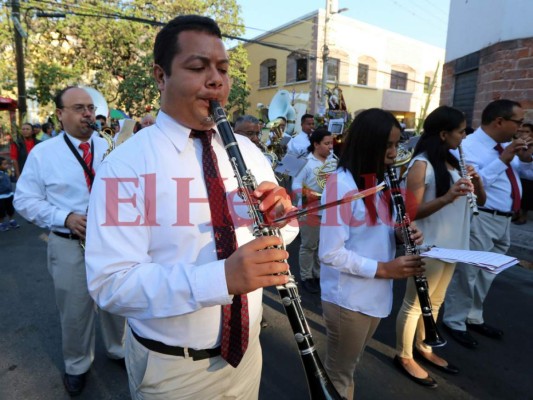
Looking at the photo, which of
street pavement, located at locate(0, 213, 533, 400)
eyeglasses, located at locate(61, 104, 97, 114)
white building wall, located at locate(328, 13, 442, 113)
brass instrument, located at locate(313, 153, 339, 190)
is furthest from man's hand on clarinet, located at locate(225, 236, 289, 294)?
white building wall, located at locate(328, 13, 442, 113)

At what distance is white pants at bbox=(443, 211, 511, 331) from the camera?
343 cm

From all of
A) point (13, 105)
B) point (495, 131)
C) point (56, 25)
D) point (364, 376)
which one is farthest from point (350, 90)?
point (364, 376)

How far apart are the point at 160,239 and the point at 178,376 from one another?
54cm

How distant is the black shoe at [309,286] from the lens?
438cm

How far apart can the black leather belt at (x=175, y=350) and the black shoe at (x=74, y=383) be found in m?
1.75

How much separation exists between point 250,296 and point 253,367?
14.6 inches

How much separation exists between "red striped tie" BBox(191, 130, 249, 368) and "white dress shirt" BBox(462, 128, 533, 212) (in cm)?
308

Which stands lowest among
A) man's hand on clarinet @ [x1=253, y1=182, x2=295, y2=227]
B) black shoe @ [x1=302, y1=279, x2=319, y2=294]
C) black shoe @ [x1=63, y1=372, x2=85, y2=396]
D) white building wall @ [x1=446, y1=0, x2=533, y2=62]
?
black shoe @ [x1=302, y1=279, x2=319, y2=294]

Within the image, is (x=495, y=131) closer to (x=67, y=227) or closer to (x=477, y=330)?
(x=477, y=330)

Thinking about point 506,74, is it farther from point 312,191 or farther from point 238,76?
point 238,76

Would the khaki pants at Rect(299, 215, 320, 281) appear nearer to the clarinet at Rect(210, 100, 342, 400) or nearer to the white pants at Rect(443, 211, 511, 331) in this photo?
the white pants at Rect(443, 211, 511, 331)

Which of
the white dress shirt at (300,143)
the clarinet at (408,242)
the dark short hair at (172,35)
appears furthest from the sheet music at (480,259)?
the white dress shirt at (300,143)

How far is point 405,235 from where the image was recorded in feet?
7.23

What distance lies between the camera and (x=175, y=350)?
1332 millimetres
